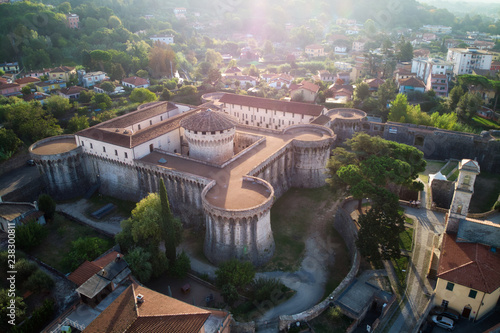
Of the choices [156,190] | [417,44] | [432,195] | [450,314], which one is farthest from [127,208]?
[417,44]

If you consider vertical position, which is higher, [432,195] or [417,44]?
[417,44]

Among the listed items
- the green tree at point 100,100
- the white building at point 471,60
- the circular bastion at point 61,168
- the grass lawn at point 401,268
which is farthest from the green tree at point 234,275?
the white building at point 471,60

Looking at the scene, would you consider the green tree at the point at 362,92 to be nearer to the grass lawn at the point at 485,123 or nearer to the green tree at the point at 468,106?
the green tree at the point at 468,106

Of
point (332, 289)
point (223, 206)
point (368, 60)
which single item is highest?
point (368, 60)

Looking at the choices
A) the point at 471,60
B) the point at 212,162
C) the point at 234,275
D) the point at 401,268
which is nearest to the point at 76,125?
the point at 212,162

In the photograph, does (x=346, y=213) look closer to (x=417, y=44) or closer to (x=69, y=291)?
(x=69, y=291)

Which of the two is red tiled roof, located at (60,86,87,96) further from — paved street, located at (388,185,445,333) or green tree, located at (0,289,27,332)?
paved street, located at (388,185,445,333)

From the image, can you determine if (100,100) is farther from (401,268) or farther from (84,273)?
(401,268)

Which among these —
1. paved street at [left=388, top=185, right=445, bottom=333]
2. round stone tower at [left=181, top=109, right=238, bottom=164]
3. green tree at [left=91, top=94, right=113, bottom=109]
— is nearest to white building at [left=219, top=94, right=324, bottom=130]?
round stone tower at [left=181, top=109, right=238, bottom=164]
